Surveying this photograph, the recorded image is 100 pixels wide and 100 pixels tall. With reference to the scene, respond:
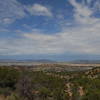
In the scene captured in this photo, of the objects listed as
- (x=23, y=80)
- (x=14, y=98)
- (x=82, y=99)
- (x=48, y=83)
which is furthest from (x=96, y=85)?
(x=14, y=98)

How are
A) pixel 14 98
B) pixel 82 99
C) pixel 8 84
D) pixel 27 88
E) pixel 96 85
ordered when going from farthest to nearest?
pixel 96 85 < pixel 8 84 < pixel 82 99 < pixel 27 88 < pixel 14 98

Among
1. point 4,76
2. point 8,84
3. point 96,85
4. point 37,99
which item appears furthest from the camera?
point 96,85

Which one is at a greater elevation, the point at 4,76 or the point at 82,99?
the point at 4,76

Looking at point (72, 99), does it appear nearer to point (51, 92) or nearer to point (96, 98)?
point (51, 92)

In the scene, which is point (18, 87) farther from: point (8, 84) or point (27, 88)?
point (8, 84)

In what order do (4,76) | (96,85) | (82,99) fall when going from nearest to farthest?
(82,99)
(4,76)
(96,85)

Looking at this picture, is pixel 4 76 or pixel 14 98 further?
pixel 4 76

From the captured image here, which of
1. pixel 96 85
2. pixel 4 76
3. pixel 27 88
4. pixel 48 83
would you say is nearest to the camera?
pixel 27 88

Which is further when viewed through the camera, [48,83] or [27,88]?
[48,83]

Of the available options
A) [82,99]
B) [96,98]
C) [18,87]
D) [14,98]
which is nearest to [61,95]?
[82,99]
